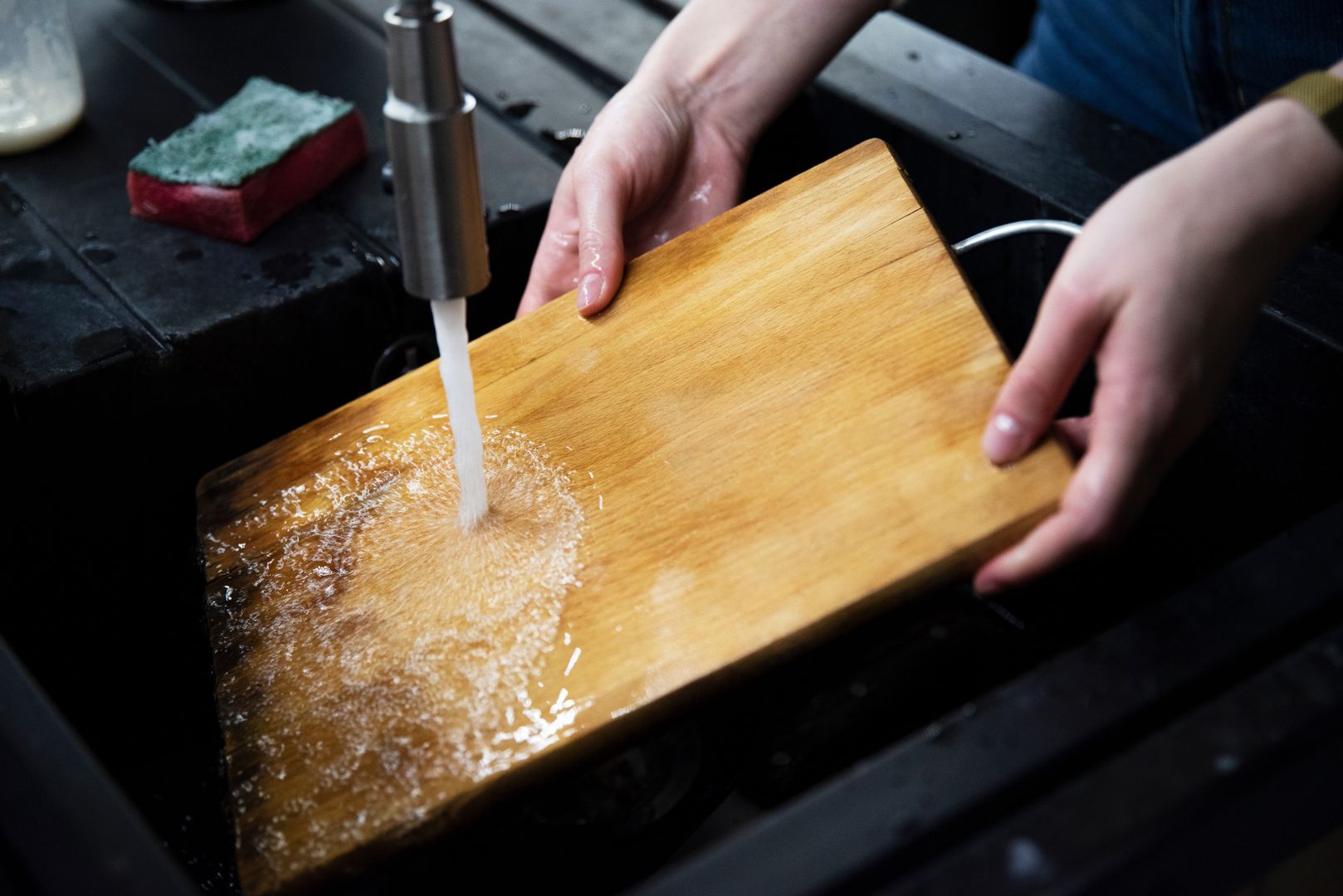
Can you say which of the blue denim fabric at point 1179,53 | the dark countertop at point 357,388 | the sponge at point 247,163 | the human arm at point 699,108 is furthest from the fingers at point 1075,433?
the sponge at point 247,163

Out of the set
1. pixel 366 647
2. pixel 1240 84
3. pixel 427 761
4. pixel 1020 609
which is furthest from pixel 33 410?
pixel 1240 84

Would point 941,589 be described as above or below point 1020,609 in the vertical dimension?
above

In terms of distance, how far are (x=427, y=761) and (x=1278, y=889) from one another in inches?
22.7

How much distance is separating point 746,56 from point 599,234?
35cm

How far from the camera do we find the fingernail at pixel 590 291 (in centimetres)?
98

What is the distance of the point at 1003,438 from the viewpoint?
29.3 inches

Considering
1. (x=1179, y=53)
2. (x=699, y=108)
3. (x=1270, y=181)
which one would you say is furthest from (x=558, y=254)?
(x=1179, y=53)

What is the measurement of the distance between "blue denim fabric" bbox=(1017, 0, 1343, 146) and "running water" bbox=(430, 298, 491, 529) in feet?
3.07

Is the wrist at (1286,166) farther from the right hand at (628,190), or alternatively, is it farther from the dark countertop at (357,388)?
the right hand at (628,190)

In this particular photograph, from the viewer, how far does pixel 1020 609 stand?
1.05 meters

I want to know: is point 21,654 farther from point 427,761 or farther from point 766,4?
point 766,4

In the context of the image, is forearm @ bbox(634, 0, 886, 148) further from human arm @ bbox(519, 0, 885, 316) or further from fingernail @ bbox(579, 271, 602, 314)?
fingernail @ bbox(579, 271, 602, 314)

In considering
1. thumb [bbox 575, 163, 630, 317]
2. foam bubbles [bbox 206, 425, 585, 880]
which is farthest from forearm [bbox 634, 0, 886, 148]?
foam bubbles [bbox 206, 425, 585, 880]

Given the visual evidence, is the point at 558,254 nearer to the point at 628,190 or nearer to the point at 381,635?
the point at 628,190
